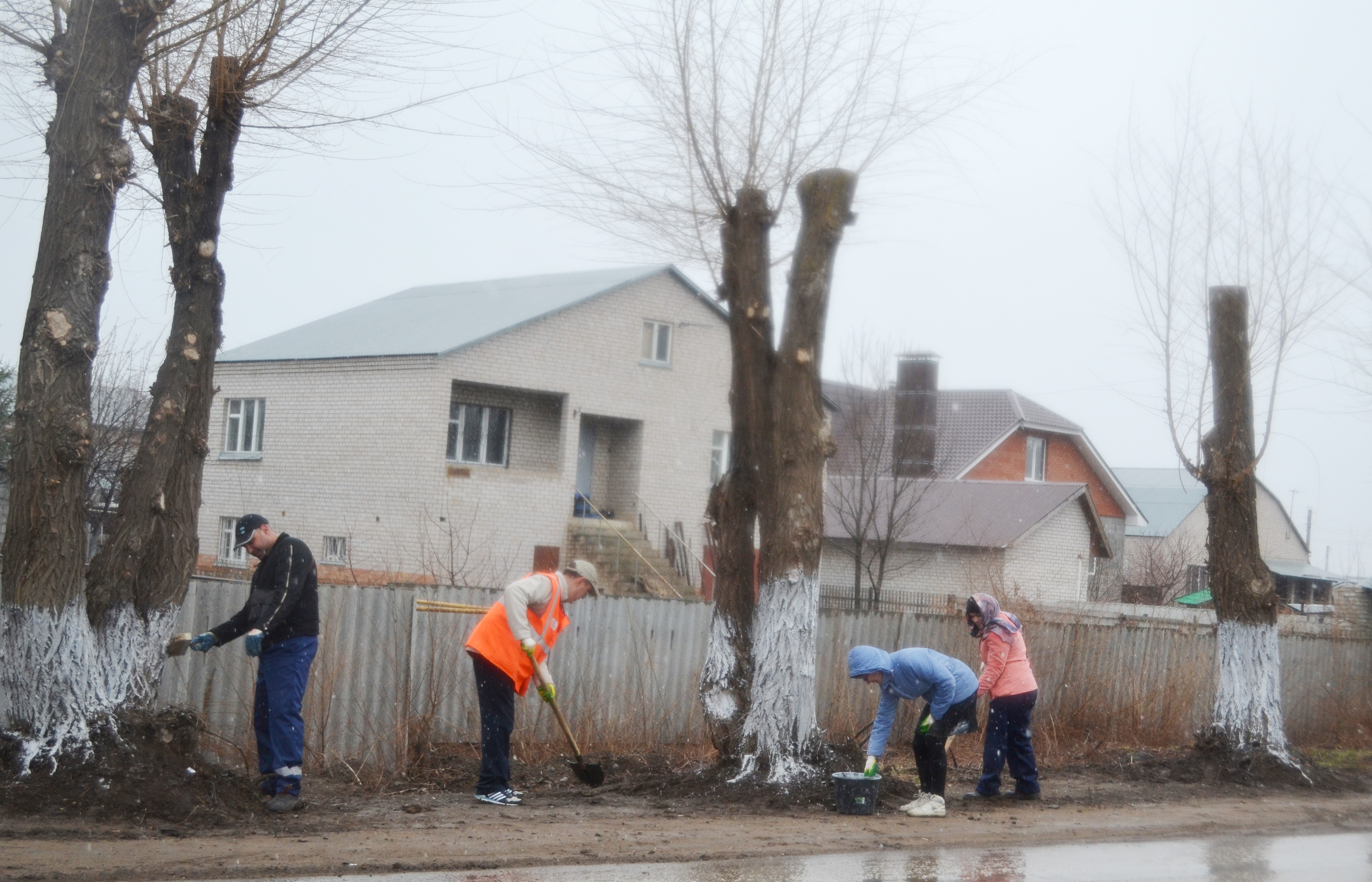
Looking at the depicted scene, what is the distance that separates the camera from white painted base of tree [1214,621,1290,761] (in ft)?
39.0

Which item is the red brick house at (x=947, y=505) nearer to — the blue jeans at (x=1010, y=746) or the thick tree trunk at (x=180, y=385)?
the blue jeans at (x=1010, y=746)

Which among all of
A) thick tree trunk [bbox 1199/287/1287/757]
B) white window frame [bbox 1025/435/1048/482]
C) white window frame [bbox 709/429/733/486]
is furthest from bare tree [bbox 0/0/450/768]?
white window frame [bbox 1025/435/1048/482]

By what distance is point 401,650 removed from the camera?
997 cm

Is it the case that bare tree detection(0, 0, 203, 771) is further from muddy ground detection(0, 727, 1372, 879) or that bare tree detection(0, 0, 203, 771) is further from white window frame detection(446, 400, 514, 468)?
white window frame detection(446, 400, 514, 468)

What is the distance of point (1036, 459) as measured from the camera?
143 feet

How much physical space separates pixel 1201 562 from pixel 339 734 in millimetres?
39635

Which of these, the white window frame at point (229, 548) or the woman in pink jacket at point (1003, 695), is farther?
the white window frame at point (229, 548)

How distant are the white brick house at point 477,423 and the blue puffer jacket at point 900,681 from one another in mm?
15625

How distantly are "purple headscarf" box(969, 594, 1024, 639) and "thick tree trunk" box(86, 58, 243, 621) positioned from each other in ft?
17.7

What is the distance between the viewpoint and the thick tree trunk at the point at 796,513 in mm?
9477

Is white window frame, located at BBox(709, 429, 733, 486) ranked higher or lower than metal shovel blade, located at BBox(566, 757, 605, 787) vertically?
higher

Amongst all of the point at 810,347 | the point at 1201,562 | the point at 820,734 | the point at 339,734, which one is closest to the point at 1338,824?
the point at 820,734

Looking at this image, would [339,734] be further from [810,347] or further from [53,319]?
[810,347]

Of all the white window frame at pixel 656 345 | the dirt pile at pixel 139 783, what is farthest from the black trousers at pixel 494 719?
the white window frame at pixel 656 345
